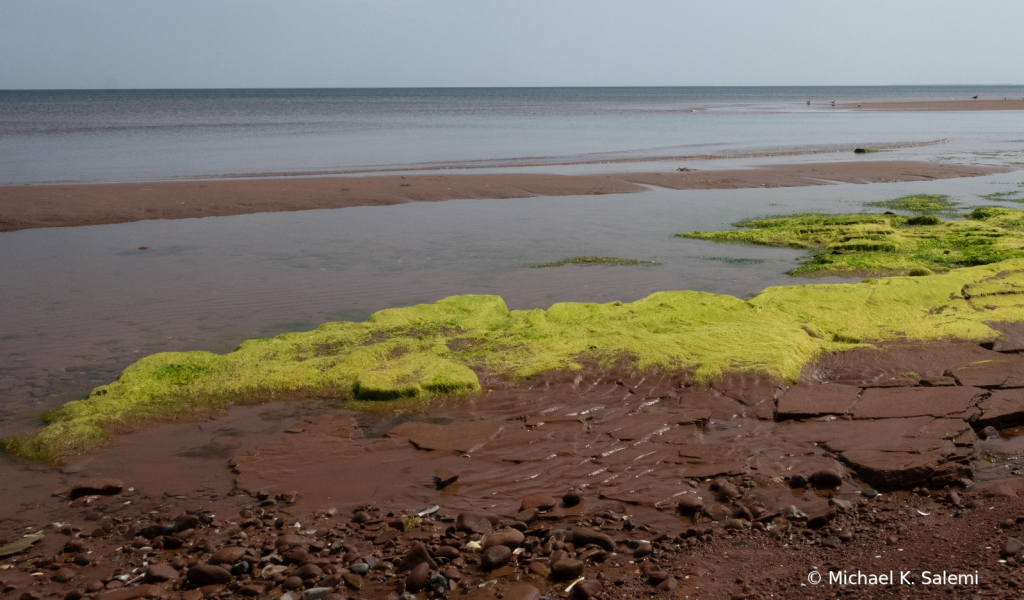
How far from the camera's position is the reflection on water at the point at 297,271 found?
7.54m

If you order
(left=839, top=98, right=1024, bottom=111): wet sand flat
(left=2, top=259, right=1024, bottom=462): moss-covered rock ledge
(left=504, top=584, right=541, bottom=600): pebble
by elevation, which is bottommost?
(left=504, top=584, right=541, bottom=600): pebble

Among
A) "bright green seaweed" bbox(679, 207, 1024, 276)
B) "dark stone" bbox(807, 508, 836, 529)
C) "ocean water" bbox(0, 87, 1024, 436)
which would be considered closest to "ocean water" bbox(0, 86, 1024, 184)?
"ocean water" bbox(0, 87, 1024, 436)

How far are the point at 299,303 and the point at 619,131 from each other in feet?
118

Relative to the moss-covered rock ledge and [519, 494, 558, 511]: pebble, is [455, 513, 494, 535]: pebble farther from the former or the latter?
the moss-covered rock ledge

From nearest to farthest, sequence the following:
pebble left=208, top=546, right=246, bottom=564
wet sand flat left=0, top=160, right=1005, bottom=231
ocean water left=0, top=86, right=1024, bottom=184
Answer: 1. pebble left=208, top=546, right=246, bottom=564
2. wet sand flat left=0, top=160, right=1005, bottom=231
3. ocean water left=0, top=86, right=1024, bottom=184

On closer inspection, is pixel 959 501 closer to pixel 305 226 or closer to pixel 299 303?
pixel 299 303

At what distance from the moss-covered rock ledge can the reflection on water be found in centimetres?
66

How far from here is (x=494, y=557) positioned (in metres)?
3.73

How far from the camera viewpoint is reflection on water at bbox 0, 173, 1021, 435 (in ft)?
24.7

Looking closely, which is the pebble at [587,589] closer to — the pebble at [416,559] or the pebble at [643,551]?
the pebble at [643,551]

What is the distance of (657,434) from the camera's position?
5.41 meters

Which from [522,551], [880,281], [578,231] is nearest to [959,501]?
[522,551]

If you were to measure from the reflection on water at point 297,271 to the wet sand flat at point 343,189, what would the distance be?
3.22 ft

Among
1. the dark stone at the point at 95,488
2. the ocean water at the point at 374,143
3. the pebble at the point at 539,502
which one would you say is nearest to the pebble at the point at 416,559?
the pebble at the point at 539,502
